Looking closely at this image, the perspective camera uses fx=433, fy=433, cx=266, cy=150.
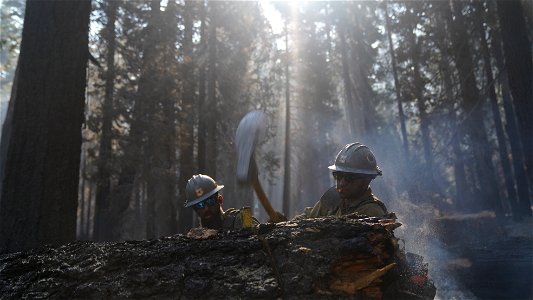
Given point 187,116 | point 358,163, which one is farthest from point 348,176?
point 187,116

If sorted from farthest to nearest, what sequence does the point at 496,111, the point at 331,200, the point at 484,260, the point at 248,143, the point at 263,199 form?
1. the point at 496,111
2. the point at 484,260
3. the point at 331,200
4. the point at 263,199
5. the point at 248,143

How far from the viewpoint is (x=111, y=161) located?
18250mm

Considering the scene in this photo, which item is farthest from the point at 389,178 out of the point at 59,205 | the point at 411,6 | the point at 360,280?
the point at 360,280

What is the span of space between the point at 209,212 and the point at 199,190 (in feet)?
1.11

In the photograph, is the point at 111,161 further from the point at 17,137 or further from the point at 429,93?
the point at 429,93

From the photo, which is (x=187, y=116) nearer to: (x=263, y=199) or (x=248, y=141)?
(x=263, y=199)

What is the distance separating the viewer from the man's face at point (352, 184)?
175 inches

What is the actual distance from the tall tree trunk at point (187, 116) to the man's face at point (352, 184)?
546 inches

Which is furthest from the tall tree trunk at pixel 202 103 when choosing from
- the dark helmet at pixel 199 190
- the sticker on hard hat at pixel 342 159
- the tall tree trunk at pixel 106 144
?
the sticker on hard hat at pixel 342 159

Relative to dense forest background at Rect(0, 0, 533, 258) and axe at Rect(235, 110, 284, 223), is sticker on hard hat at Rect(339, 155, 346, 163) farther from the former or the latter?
dense forest background at Rect(0, 0, 533, 258)

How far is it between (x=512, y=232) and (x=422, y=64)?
1301 cm

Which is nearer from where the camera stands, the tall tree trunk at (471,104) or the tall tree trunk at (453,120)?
the tall tree trunk at (471,104)

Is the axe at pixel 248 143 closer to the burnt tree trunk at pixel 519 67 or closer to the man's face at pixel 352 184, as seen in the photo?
the man's face at pixel 352 184

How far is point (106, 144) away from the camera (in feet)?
60.2
